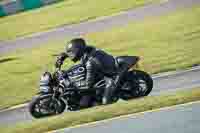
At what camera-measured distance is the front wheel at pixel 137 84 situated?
456 inches

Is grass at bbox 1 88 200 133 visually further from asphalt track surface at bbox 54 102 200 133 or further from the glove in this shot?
the glove

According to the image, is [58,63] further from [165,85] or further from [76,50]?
[165,85]

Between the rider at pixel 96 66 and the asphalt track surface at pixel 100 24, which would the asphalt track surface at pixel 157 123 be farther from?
the asphalt track surface at pixel 100 24

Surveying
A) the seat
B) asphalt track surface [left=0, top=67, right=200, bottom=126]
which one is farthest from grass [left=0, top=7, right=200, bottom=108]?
the seat

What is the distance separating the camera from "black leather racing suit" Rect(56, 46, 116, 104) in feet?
39.3

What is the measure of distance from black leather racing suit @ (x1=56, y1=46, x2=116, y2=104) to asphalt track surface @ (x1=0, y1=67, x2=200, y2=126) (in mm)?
1076

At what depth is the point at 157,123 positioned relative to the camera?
9633 millimetres

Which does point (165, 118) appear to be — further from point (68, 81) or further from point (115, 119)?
point (68, 81)

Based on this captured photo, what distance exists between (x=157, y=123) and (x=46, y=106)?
337cm

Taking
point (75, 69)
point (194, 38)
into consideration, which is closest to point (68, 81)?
point (75, 69)

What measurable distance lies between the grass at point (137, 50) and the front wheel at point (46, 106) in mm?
1967

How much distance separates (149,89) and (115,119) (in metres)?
1.58

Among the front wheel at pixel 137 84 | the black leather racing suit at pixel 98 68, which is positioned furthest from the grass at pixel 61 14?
the front wheel at pixel 137 84

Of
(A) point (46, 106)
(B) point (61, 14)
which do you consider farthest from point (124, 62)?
(B) point (61, 14)
